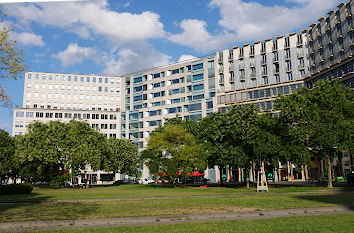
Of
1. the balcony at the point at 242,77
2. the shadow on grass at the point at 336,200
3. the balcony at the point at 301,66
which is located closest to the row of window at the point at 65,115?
the balcony at the point at 242,77

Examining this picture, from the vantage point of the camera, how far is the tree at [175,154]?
169 ft

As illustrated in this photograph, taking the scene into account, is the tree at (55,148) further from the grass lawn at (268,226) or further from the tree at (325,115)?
the grass lawn at (268,226)

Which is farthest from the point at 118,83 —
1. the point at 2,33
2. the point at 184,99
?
the point at 2,33

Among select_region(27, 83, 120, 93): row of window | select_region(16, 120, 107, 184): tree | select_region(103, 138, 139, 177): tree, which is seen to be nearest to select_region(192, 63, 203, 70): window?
select_region(27, 83, 120, 93): row of window

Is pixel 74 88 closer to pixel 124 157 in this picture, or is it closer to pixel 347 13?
pixel 124 157

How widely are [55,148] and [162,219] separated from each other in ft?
137

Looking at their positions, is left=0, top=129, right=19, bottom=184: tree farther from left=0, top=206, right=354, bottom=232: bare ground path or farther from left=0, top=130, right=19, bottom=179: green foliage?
left=0, top=206, right=354, bottom=232: bare ground path

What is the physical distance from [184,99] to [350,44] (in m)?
53.1

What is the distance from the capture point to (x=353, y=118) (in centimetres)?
4312

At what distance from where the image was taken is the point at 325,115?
42375 mm

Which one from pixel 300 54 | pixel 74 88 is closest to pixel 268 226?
pixel 300 54

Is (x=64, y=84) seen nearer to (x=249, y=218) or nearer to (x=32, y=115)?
(x=32, y=115)

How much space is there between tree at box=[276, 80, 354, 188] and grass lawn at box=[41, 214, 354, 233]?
94.4 ft

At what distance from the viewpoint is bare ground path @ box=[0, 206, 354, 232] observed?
13.5 meters
